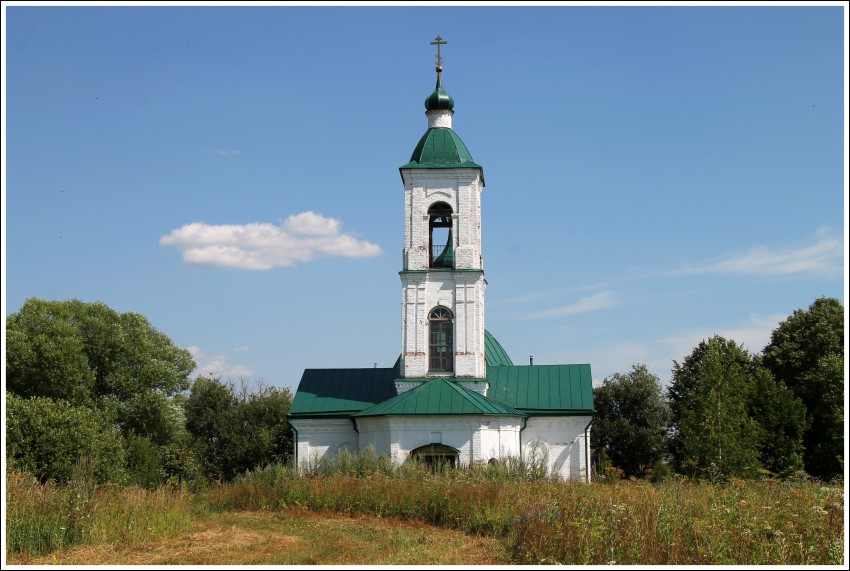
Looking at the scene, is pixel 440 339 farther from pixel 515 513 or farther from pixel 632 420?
pixel 632 420

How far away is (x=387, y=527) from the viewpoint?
51.2ft

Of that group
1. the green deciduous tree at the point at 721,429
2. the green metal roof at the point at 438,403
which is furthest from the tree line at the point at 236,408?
the green metal roof at the point at 438,403

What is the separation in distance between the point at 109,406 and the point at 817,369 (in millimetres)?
26743

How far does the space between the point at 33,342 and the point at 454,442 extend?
1685cm

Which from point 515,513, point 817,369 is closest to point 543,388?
point 817,369

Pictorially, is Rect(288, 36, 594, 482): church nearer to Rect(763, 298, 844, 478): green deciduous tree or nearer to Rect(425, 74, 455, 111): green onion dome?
Rect(425, 74, 455, 111): green onion dome

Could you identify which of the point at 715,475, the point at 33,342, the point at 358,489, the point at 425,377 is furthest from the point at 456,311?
the point at 33,342

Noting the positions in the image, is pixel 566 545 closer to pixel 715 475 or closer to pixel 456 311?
pixel 715 475

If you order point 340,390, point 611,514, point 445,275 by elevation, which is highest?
point 445,275

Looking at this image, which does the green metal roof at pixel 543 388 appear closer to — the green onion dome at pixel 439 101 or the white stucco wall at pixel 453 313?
the white stucco wall at pixel 453 313

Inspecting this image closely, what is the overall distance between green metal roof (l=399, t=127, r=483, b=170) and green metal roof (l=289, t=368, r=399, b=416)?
6.89 metres

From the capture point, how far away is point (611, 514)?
38.1 feet

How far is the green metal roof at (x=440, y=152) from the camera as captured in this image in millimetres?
→ 29172

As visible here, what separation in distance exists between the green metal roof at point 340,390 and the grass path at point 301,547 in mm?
12850
